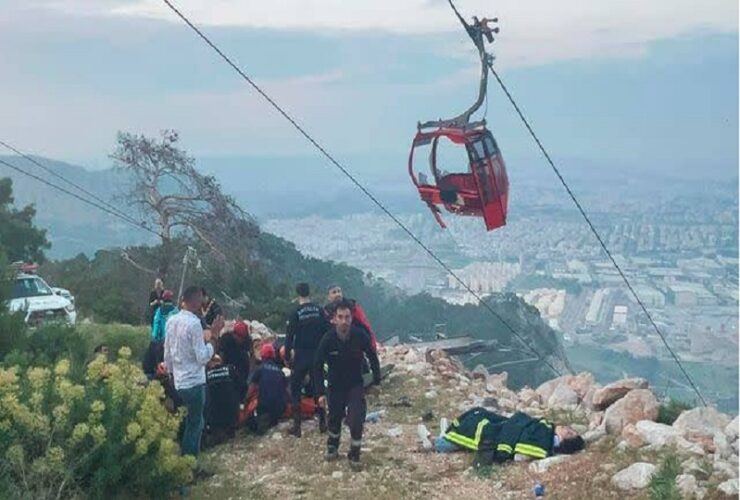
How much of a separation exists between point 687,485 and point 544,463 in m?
1.55

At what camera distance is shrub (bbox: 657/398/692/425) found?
414 inches

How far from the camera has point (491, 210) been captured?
924cm

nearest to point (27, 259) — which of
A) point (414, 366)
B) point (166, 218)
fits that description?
point (166, 218)

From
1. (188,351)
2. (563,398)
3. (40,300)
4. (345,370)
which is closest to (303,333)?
(345,370)

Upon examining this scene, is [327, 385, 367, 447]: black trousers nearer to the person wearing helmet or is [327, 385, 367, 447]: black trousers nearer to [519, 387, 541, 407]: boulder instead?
the person wearing helmet

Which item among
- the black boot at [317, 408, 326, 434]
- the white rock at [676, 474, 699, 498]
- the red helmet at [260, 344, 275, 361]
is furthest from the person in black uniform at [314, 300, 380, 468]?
the white rock at [676, 474, 699, 498]

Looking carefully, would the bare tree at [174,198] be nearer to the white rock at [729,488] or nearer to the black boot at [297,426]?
the black boot at [297,426]

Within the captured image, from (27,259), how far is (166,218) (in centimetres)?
670

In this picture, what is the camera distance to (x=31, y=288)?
20406mm

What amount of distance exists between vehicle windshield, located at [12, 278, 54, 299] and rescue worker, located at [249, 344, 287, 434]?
10.2 metres

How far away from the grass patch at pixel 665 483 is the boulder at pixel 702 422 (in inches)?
61.2

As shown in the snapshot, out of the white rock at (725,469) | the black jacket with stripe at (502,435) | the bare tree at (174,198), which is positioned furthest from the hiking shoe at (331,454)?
the bare tree at (174,198)

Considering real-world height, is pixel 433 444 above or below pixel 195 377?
below

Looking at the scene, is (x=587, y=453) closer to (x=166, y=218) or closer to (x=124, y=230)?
(x=166, y=218)
